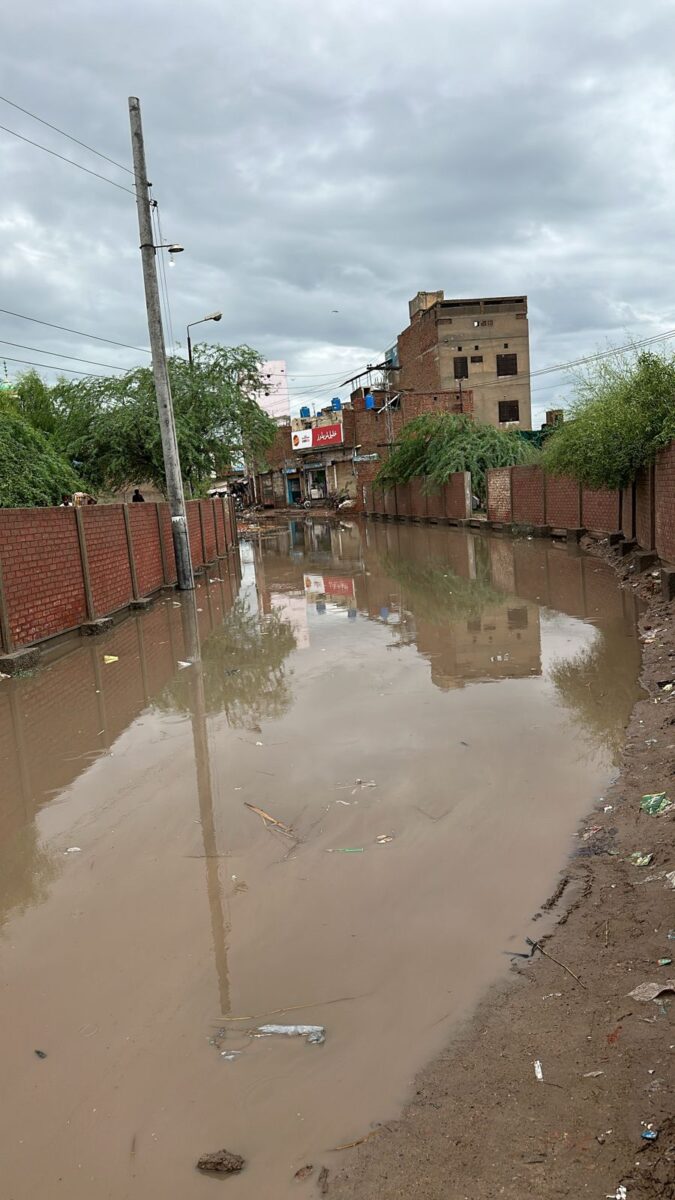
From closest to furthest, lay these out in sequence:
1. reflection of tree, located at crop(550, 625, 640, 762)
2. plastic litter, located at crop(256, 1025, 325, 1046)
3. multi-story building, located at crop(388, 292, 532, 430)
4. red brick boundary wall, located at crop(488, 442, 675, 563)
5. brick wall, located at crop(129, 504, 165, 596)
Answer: plastic litter, located at crop(256, 1025, 325, 1046)
reflection of tree, located at crop(550, 625, 640, 762)
red brick boundary wall, located at crop(488, 442, 675, 563)
brick wall, located at crop(129, 504, 165, 596)
multi-story building, located at crop(388, 292, 532, 430)

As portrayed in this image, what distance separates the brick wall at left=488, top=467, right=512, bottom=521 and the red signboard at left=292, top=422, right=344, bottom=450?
28934 millimetres

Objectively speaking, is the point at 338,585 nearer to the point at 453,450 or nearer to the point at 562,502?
the point at 562,502

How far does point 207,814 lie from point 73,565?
7095 mm

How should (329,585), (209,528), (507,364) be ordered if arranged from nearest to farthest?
1. (329,585)
2. (209,528)
3. (507,364)

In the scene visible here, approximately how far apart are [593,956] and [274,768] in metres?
2.85

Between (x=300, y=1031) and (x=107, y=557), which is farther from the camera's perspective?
(x=107, y=557)

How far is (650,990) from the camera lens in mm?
2852

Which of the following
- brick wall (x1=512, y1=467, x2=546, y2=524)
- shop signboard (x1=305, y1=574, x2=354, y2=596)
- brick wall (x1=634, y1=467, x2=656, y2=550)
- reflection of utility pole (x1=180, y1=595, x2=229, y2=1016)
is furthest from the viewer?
brick wall (x1=512, y1=467, x2=546, y2=524)

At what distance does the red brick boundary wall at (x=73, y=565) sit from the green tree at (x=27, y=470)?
8.36 feet

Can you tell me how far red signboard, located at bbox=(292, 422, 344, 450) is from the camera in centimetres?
5766

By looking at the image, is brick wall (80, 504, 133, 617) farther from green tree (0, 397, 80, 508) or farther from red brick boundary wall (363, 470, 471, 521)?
red brick boundary wall (363, 470, 471, 521)

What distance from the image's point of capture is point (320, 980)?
10.3 ft

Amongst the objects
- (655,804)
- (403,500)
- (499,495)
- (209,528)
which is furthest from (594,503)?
(403,500)

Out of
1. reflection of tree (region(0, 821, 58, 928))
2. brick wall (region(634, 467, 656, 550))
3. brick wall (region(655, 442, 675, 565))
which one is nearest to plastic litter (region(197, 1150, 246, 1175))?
reflection of tree (region(0, 821, 58, 928))
